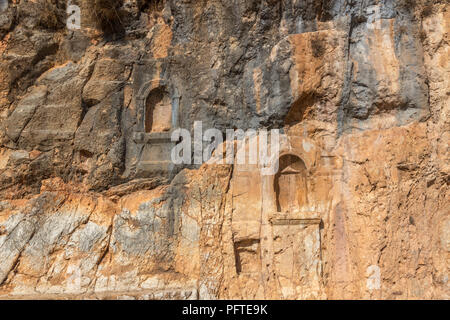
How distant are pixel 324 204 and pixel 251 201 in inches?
46.5

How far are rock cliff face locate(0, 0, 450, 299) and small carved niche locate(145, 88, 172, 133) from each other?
30 mm

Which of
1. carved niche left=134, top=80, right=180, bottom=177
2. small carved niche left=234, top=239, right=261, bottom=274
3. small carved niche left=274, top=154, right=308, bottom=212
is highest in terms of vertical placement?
carved niche left=134, top=80, right=180, bottom=177

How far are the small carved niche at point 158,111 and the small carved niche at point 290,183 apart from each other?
2.13 meters

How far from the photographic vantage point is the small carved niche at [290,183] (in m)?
8.01

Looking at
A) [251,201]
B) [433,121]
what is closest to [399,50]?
[433,121]

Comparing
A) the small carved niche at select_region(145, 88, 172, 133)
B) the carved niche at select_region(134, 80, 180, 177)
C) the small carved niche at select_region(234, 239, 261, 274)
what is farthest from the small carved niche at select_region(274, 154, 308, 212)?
the small carved niche at select_region(145, 88, 172, 133)

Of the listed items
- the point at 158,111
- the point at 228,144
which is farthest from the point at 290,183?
the point at 158,111

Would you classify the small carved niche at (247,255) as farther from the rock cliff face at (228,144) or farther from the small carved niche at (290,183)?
the small carved niche at (290,183)

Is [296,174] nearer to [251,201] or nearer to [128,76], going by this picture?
[251,201]

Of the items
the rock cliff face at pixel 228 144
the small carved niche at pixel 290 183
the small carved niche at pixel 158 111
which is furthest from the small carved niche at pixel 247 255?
the small carved niche at pixel 158 111

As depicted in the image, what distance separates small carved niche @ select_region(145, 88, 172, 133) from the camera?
8.45 m

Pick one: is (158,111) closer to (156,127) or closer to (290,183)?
(156,127)

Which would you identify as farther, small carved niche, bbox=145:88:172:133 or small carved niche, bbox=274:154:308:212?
small carved niche, bbox=145:88:172:133

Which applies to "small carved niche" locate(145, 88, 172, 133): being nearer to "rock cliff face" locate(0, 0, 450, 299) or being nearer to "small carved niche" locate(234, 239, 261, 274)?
"rock cliff face" locate(0, 0, 450, 299)
